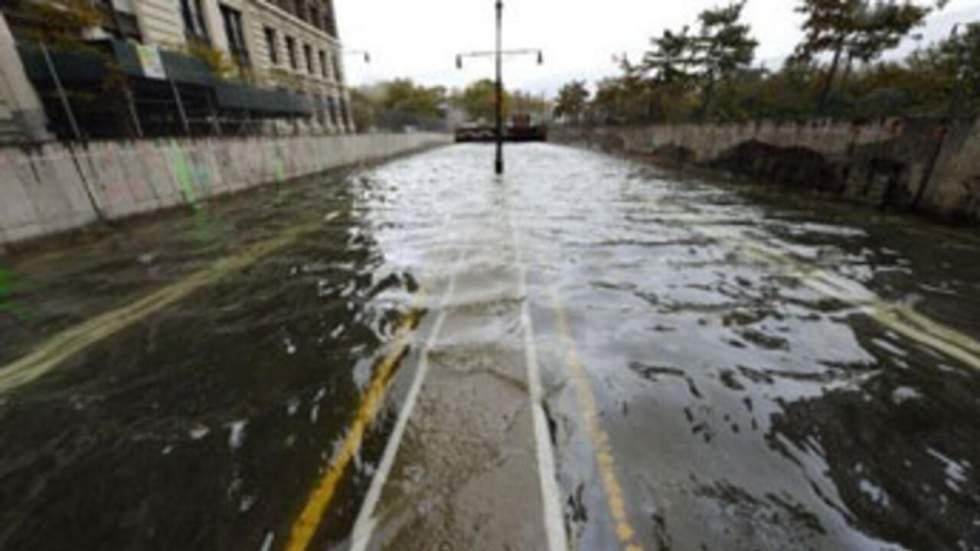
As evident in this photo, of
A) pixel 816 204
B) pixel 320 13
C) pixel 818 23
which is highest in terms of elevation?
pixel 320 13

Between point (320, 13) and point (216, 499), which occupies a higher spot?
point (320, 13)

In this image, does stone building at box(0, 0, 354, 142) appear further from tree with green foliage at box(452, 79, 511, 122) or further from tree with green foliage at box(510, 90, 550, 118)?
tree with green foliage at box(510, 90, 550, 118)

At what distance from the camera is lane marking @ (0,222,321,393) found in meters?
4.21

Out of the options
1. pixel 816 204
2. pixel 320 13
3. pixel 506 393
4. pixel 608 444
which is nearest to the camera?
pixel 608 444

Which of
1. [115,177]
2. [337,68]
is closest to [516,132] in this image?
[337,68]

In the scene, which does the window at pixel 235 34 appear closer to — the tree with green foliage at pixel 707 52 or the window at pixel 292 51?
the window at pixel 292 51

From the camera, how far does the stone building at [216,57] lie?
14.1 meters

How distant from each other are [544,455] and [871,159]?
42.6 feet

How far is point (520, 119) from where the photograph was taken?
187 feet

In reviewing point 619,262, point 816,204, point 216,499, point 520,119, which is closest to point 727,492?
point 216,499

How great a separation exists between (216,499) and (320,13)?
48.8 meters

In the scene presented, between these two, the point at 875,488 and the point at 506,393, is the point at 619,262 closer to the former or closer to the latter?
the point at 506,393

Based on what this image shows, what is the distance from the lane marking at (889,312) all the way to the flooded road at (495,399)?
1.8 inches

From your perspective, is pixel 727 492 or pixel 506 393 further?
pixel 506 393
